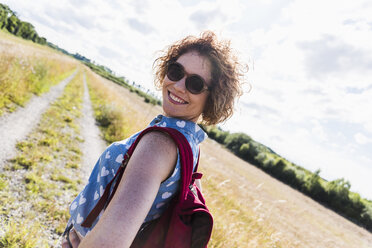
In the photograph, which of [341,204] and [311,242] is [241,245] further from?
[341,204]

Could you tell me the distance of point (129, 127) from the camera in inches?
368

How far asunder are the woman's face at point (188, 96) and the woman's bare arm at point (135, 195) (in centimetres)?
40

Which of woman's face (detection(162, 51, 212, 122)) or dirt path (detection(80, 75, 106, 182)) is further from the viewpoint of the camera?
dirt path (detection(80, 75, 106, 182))

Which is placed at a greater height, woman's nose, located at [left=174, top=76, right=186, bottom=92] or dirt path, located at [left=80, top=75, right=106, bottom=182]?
woman's nose, located at [left=174, top=76, right=186, bottom=92]

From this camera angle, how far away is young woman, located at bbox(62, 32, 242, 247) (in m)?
0.79

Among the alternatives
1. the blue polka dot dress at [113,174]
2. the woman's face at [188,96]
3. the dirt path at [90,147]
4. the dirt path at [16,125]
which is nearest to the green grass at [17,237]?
the dirt path at [16,125]

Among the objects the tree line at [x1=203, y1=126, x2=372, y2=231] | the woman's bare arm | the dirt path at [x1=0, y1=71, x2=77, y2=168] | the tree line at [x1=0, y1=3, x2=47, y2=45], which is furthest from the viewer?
the tree line at [x1=0, y1=3, x2=47, y2=45]

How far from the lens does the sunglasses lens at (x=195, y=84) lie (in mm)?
1259

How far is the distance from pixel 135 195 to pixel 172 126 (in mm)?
458

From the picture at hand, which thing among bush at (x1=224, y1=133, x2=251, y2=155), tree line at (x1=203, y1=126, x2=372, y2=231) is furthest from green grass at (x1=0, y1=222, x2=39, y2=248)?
bush at (x1=224, y1=133, x2=251, y2=155)

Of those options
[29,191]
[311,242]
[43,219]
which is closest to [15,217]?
[43,219]

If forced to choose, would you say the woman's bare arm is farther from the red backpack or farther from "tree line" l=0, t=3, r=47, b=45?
"tree line" l=0, t=3, r=47, b=45

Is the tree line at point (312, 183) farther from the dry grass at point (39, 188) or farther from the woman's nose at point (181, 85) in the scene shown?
the woman's nose at point (181, 85)

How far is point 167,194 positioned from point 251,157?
4200 cm
